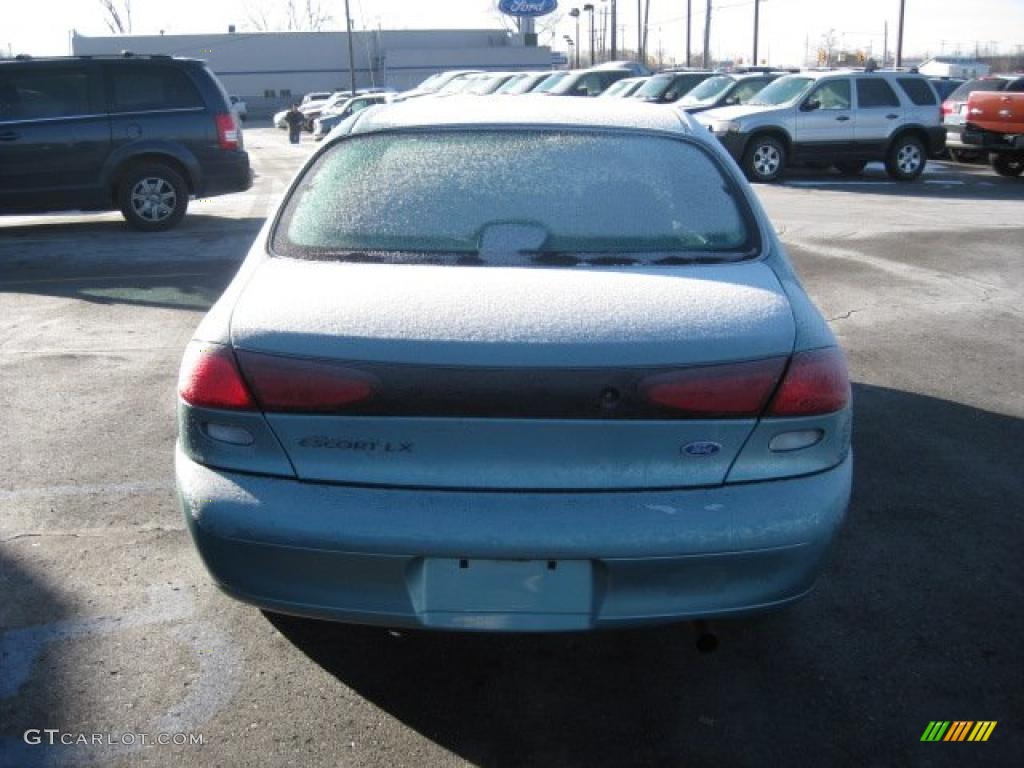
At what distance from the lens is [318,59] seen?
75.5 meters

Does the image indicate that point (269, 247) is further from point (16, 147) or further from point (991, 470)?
point (16, 147)

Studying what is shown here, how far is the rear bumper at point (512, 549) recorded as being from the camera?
2.67m

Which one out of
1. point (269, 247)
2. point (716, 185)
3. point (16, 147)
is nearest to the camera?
point (269, 247)

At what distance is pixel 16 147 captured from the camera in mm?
11867

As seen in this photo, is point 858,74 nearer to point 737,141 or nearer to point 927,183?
point 927,183

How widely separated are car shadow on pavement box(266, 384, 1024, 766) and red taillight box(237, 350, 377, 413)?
3.12 feet

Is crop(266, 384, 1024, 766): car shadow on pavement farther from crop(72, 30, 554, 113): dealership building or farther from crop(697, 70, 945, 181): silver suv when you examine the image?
crop(72, 30, 554, 113): dealership building

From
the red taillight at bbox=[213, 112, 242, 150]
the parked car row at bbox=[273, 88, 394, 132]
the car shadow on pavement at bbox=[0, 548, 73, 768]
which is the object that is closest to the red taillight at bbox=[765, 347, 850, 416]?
the car shadow on pavement at bbox=[0, 548, 73, 768]

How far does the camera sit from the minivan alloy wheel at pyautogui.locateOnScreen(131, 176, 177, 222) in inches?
491

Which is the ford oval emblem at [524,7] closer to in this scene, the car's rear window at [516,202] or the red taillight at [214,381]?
the car's rear window at [516,202]

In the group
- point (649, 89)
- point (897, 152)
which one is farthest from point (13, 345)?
point (649, 89)

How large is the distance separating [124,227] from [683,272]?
11627mm
